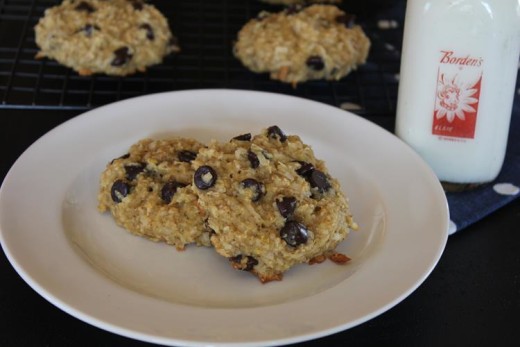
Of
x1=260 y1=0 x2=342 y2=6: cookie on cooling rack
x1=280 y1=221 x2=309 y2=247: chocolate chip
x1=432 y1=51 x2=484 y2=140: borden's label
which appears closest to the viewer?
x1=280 y1=221 x2=309 y2=247: chocolate chip

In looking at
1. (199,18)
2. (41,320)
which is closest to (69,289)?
(41,320)

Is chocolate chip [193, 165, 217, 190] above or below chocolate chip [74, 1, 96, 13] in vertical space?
below

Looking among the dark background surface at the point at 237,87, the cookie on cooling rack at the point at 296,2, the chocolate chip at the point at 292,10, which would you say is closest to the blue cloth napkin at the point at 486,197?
the dark background surface at the point at 237,87

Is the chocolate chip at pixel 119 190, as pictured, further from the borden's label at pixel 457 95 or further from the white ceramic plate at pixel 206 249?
the borden's label at pixel 457 95

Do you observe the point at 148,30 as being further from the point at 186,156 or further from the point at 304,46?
the point at 186,156

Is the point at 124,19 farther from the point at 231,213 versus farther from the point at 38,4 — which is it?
the point at 231,213

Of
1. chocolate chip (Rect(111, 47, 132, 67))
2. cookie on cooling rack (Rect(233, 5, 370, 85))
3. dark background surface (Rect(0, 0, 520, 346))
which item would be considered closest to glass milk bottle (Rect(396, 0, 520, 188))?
dark background surface (Rect(0, 0, 520, 346))

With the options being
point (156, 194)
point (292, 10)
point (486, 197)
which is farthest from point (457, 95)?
point (292, 10)

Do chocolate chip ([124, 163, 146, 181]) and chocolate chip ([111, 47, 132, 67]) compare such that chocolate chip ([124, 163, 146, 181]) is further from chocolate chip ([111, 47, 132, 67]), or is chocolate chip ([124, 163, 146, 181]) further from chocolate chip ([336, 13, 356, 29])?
chocolate chip ([336, 13, 356, 29])
